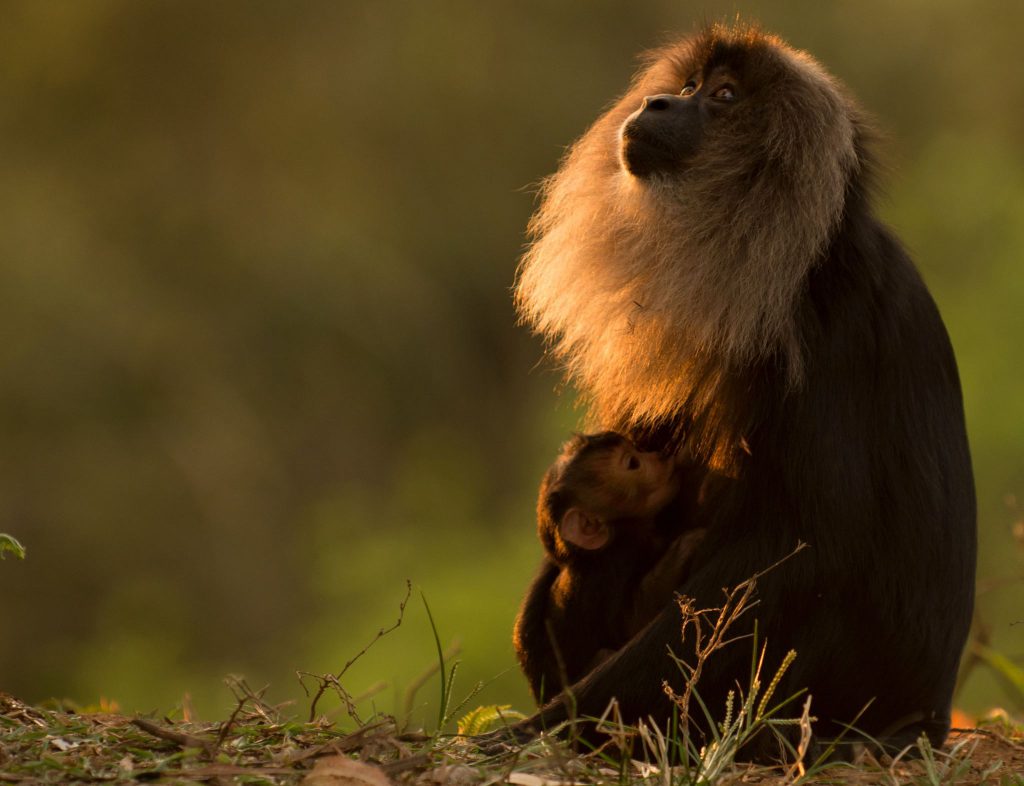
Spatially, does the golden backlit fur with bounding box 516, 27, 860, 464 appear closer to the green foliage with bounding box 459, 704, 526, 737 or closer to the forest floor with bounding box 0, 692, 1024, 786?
the green foliage with bounding box 459, 704, 526, 737

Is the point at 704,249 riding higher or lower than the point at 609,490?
higher

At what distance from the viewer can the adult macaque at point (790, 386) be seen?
3658mm

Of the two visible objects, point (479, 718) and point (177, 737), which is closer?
point (177, 737)

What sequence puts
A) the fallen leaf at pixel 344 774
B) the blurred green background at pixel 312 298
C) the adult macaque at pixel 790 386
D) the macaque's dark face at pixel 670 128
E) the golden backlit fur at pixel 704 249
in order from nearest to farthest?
the fallen leaf at pixel 344 774, the adult macaque at pixel 790 386, the golden backlit fur at pixel 704 249, the macaque's dark face at pixel 670 128, the blurred green background at pixel 312 298

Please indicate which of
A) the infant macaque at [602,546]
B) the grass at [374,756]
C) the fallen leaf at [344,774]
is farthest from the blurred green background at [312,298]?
the fallen leaf at [344,774]

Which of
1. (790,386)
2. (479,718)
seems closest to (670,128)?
(790,386)

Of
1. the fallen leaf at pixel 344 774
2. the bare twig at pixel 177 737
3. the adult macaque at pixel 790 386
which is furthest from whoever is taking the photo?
the adult macaque at pixel 790 386

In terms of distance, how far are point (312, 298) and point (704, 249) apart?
1531 cm

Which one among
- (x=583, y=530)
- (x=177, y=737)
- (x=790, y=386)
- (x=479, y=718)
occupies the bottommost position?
(x=177, y=737)

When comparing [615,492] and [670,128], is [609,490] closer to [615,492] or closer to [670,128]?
[615,492]

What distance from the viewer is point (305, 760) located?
2.96 metres

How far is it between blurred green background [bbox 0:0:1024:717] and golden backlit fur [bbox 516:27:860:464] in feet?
33.5

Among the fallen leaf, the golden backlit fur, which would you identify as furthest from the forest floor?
the golden backlit fur

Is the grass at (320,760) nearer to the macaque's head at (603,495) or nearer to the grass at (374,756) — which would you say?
the grass at (374,756)
